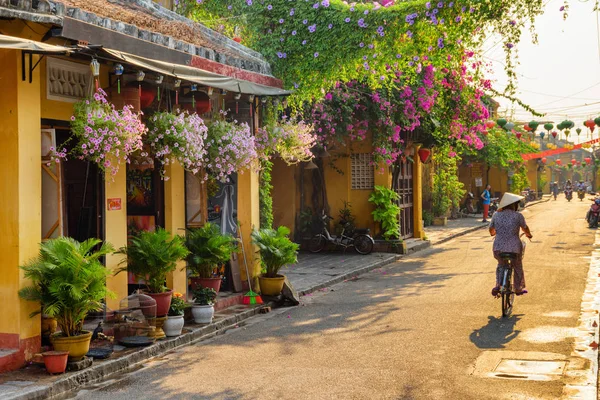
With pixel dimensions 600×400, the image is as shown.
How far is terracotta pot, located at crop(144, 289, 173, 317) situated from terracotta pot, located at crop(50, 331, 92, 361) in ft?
5.87

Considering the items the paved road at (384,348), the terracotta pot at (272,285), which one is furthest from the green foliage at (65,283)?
the terracotta pot at (272,285)

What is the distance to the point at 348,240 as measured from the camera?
21.6 metres

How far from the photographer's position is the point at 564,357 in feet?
28.4

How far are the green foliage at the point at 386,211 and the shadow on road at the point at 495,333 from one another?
10.7 metres

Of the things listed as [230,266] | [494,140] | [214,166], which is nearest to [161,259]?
[214,166]

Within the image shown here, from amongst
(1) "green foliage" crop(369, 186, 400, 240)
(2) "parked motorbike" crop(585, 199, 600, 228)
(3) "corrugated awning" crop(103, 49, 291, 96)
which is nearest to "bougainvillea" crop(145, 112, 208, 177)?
(3) "corrugated awning" crop(103, 49, 291, 96)

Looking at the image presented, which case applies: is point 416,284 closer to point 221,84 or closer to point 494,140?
point 221,84

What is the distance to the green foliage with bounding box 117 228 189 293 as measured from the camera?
10273mm

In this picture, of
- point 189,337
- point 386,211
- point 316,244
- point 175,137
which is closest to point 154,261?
point 189,337

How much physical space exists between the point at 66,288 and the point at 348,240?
14.0 m

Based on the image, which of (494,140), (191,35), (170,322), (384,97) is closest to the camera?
(170,322)

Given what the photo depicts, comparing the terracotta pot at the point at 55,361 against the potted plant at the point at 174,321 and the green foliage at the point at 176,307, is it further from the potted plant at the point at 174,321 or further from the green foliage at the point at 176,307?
the green foliage at the point at 176,307

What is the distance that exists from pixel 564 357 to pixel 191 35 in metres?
7.81

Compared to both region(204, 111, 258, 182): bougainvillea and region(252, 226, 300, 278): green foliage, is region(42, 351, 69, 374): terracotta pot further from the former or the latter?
region(252, 226, 300, 278): green foliage
